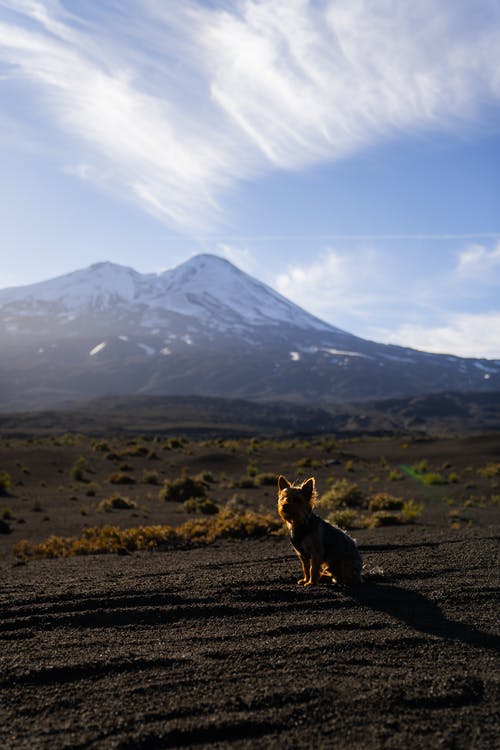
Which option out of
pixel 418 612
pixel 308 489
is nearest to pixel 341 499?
pixel 308 489

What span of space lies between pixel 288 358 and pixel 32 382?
79.7 meters

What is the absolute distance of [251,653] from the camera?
4.27m

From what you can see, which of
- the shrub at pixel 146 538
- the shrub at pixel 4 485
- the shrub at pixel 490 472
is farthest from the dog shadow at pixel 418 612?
the shrub at pixel 490 472

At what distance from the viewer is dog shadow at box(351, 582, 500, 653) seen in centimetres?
460

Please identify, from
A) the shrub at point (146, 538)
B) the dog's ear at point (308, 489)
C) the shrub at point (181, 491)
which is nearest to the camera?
the dog's ear at point (308, 489)

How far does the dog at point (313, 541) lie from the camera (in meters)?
5.55

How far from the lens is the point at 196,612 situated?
5.39 m

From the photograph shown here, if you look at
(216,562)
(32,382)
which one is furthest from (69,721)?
(32,382)

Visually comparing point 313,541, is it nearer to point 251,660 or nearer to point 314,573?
point 314,573

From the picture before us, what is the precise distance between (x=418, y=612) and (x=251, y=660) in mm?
1887

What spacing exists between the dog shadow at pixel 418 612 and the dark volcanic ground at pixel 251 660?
0.02 meters

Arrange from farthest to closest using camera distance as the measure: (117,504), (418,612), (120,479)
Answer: (120,479) < (117,504) < (418,612)

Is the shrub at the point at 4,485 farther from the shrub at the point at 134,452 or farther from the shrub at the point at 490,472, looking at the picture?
the shrub at the point at 490,472

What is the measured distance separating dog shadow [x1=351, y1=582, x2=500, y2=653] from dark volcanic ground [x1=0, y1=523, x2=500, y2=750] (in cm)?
2
